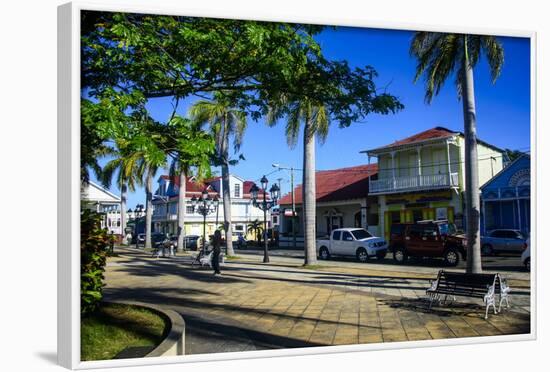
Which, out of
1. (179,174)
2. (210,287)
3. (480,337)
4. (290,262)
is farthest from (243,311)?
(480,337)

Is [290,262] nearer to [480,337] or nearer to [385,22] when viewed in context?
[480,337]

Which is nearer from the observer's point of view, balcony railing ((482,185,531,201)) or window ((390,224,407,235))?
window ((390,224,407,235))

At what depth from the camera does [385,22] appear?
691cm

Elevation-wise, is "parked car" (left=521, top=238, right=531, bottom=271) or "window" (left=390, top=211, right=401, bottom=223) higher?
"window" (left=390, top=211, right=401, bottom=223)

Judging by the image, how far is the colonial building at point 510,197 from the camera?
758cm

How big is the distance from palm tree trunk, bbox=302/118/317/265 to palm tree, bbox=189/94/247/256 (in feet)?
2.56

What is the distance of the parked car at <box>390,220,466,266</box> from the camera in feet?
24.4

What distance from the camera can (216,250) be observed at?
6523 millimetres

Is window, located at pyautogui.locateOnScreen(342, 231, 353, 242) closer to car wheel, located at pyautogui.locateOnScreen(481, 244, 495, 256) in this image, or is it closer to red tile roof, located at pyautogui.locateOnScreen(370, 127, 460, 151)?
red tile roof, located at pyautogui.locateOnScreen(370, 127, 460, 151)

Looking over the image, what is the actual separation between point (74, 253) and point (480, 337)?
15.7 ft

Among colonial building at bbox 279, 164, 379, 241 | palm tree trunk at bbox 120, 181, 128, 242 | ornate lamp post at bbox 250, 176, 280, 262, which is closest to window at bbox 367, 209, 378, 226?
colonial building at bbox 279, 164, 379, 241

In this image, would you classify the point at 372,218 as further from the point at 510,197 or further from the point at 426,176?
the point at 510,197

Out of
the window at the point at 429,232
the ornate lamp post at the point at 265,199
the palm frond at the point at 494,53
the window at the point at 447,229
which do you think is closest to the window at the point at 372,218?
the window at the point at 429,232

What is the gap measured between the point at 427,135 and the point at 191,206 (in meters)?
3.13
